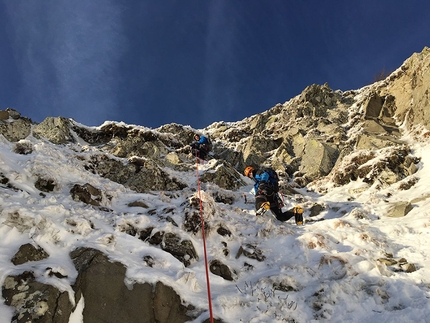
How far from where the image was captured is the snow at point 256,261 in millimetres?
5422

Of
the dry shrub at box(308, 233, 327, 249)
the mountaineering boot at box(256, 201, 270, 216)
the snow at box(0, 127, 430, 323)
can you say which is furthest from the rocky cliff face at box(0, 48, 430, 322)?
the dry shrub at box(308, 233, 327, 249)

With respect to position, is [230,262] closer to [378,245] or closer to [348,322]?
[348,322]

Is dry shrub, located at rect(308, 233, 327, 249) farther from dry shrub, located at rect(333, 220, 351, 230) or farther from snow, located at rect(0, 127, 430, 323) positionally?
dry shrub, located at rect(333, 220, 351, 230)

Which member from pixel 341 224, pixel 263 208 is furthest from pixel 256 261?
pixel 263 208

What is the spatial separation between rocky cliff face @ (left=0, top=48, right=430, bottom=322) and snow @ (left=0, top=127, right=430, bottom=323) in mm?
266

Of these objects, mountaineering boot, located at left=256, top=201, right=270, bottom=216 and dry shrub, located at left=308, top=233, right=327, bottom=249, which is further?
mountaineering boot, located at left=256, top=201, right=270, bottom=216

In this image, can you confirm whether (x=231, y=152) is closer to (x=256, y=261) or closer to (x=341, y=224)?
(x=341, y=224)

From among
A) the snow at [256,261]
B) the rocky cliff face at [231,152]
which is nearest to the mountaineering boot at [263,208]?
the snow at [256,261]

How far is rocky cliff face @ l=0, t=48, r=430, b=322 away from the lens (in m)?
7.47

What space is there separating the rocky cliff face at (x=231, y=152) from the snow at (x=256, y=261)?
10.5 inches

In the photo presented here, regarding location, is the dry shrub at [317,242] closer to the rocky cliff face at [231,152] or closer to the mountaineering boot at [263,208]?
the rocky cliff face at [231,152]

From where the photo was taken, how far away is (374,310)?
538 cm

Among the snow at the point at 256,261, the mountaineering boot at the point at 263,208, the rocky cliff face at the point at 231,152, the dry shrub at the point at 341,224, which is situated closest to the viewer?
the snow at the point at 256,261

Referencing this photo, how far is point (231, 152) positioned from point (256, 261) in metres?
22.1
